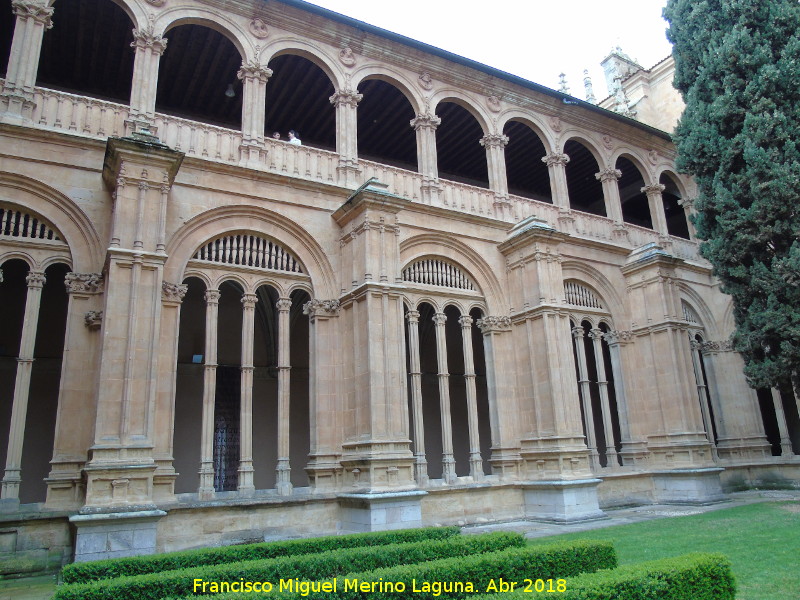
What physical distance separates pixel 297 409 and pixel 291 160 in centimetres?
829

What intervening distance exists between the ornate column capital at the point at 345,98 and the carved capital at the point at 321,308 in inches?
214

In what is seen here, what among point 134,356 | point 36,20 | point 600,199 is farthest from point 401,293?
point 600,199

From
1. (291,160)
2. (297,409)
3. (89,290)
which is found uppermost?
(291,160)

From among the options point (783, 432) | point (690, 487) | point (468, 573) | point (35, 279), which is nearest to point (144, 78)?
point (35, 279)

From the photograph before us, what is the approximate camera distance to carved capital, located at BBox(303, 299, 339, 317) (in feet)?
47.6

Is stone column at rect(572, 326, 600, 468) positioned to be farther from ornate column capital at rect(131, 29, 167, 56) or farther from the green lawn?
ornate column capital at rect(131, 29, 167, 56)

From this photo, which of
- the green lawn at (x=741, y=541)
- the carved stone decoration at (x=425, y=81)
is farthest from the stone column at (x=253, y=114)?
the green lawn at (x=741, y=541)

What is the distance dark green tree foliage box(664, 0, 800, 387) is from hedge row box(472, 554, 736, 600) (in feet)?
36.0

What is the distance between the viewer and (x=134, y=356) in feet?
36.2

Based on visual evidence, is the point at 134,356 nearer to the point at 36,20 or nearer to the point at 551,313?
the point at 36,20

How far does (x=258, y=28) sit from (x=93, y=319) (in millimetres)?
8353

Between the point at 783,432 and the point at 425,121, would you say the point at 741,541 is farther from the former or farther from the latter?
the point at 783,432

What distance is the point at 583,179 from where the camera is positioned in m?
25.7

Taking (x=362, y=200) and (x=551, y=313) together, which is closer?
(x=362, y=200)
